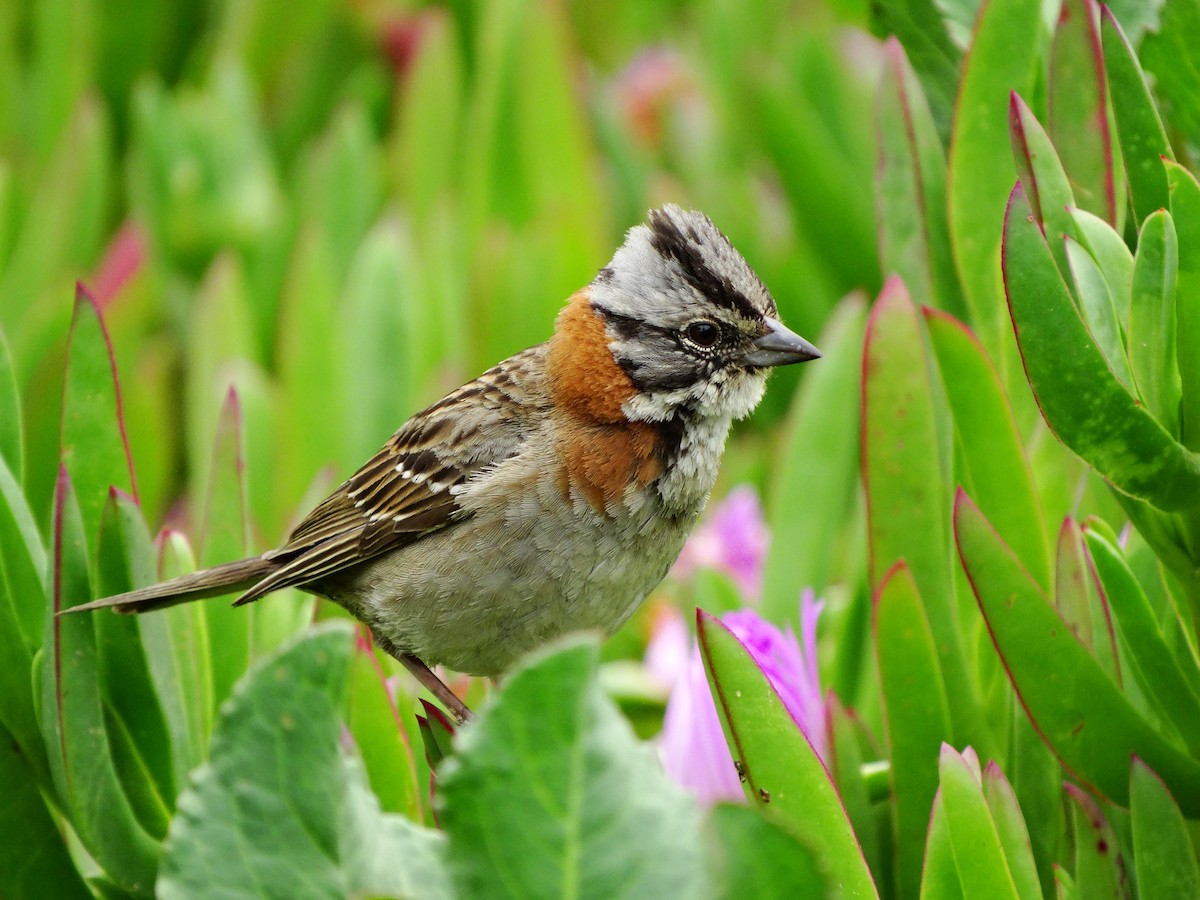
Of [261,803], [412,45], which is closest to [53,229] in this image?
[412,45]

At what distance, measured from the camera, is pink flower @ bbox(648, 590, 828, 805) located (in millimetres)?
1704

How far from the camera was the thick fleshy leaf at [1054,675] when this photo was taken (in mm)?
1552

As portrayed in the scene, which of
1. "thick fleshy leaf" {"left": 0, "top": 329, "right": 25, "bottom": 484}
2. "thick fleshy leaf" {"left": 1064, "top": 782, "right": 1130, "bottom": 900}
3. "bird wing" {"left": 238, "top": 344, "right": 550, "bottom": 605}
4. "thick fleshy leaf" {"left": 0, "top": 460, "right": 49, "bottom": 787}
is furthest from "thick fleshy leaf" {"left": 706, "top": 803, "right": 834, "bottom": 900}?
"bird wing" {"left": 238, "top": 344, "right": 550, "bottom": 605}

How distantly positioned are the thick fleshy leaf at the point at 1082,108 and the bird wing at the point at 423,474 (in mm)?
1094

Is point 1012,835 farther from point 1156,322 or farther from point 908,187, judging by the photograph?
point 908,187

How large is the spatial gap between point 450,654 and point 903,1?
1.22 meters

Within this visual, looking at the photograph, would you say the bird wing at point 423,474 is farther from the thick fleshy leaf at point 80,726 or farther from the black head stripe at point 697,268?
the thick fleshy leaf at point 80,726

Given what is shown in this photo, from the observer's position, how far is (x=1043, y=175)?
4.99 feet

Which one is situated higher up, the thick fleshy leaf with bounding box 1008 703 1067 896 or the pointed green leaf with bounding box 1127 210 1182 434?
the pointed green leaf with bounding box 1127 210 1182 434

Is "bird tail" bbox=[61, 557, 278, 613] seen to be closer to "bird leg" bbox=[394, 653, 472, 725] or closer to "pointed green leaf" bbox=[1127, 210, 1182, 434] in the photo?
"bird leg" bbox=[394, 653, 472, 725]

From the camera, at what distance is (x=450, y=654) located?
2383 mm

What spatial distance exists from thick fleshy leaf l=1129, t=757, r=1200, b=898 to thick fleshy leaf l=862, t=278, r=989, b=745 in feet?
0.86

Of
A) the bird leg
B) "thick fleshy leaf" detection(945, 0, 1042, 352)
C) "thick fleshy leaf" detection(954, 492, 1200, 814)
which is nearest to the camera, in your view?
"thick fleshy leaf" detection(954, 492, 1200, 814)

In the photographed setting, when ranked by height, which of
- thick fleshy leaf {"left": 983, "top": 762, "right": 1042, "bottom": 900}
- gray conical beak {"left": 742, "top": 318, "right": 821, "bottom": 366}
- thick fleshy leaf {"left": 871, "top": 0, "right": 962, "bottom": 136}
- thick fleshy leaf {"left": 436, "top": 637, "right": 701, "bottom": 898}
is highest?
thick fleshy leaf {"left": 871, "top": 0, "right": 962, "bottom": 136}
